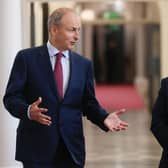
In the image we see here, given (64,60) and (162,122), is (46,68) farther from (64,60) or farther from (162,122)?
(162,122)

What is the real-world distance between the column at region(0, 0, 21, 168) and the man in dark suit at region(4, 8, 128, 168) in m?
3.03

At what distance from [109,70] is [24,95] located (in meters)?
31.8

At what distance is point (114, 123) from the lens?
4414 mm

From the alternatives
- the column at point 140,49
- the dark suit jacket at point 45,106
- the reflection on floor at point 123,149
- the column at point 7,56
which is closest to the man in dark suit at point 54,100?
the dark suit jacket at point 45,106

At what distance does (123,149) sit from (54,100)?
7540 mm

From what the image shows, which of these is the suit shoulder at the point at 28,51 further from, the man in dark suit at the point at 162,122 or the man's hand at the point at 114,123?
the man in dark suit at the point at 162,122

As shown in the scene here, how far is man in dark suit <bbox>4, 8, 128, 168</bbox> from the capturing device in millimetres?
4422

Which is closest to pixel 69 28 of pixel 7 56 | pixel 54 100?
pixel 54 100

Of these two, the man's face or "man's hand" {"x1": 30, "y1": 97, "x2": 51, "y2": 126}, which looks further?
the man's face

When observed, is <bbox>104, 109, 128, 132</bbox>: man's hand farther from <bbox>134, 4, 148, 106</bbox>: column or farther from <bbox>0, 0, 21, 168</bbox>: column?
<bbox>134, 4, 148, 106</bbox>: column

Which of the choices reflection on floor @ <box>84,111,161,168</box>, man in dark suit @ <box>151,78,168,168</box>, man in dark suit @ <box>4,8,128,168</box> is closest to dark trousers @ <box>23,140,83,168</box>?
man in dark suit @ <box>4,8,128,168</box>

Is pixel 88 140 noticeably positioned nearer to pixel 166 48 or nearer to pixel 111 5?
pixel 166 48

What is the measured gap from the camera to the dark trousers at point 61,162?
174 inches

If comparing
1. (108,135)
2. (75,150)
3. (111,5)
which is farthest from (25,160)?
(111,5)
